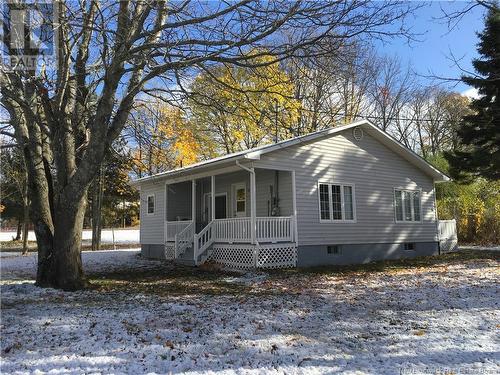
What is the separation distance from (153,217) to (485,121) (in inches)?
575

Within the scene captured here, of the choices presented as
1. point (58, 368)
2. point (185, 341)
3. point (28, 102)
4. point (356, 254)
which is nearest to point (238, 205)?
point (356, 254)

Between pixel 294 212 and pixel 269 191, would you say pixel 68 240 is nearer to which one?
pixel 294 212

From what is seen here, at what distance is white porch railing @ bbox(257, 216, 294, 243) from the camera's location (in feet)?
45.9

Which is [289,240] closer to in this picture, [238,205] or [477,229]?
[238,205]

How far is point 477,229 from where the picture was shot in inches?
1000

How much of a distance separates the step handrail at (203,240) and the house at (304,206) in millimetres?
36

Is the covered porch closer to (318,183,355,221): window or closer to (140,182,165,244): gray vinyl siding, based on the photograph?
(140,182,165,244): gray vinyl siding

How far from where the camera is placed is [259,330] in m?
6.41

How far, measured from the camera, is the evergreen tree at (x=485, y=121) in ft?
54.9

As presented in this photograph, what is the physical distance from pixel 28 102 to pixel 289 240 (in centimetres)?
876

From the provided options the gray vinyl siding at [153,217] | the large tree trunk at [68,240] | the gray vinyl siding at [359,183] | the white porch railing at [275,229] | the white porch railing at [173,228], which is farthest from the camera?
the gray vinyl siding at [153,217]

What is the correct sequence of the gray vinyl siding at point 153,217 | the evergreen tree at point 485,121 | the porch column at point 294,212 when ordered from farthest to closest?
the gray vinyl siding at point 153,217 → the evergreen tree at point 485,121 → the porch column at point 294,212

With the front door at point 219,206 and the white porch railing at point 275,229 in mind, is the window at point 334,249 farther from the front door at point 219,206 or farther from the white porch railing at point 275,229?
the front door at point 219,206

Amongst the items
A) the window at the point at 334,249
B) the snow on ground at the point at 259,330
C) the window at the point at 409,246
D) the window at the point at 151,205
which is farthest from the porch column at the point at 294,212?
the window at the point at 151,205
